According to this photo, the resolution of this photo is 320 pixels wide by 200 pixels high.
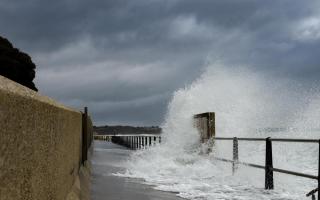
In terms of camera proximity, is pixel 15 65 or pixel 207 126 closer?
pixel 15 65

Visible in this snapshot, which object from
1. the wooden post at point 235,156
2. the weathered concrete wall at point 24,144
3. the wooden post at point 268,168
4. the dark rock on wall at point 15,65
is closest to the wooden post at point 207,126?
the wooden post at point 235,156

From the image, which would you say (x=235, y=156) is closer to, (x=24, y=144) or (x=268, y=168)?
(x=268, y=168)

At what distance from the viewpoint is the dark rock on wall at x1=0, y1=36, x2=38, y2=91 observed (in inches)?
457

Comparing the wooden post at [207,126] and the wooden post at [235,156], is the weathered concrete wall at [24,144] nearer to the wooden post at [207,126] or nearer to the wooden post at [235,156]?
the wooden post at [235,156]

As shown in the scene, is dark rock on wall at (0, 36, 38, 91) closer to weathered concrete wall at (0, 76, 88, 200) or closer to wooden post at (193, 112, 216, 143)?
wooden post at (193, 112, 216, 143)

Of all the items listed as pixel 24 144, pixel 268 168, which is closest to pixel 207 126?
pixel 268 168

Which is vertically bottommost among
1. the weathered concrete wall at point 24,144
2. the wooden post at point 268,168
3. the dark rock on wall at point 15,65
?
the wooden post at point 268,168

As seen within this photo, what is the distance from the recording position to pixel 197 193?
9.95m

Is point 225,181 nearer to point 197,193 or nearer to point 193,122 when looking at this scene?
point 197,193

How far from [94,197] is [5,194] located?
22.7 ft

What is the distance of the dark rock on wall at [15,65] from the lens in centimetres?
Answer: 1161

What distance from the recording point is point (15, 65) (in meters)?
11.9

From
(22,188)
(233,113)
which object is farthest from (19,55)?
(233,113)

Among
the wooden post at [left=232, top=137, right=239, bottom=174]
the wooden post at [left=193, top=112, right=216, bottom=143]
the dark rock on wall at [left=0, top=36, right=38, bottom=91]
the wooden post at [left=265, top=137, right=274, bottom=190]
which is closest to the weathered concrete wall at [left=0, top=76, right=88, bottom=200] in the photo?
the wooden post at [left=265, top=137, right=274, bottom=190]
